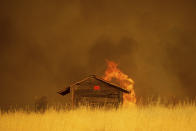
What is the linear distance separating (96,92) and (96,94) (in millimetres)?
191

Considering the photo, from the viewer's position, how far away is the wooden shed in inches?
887

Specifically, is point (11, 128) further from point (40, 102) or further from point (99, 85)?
point (40, 102)

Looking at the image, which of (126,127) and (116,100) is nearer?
(126,127)

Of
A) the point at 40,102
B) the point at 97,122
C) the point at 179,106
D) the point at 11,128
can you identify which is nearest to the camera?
the point at 11,128

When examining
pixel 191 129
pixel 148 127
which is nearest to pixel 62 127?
pixel 148 127

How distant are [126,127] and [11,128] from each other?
3.04 m

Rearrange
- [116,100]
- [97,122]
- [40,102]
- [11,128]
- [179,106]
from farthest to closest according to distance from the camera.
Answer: [40,102] → [116,100] → [179,106] → [97,122] → [11,128]

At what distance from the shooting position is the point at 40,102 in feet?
135

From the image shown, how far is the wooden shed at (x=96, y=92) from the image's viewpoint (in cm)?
2253

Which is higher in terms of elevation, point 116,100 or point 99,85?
point 99,85

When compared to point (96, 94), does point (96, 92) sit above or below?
above

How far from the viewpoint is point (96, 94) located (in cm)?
2280

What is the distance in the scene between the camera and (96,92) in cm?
2284

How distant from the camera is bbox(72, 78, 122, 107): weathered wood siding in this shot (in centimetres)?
2253
